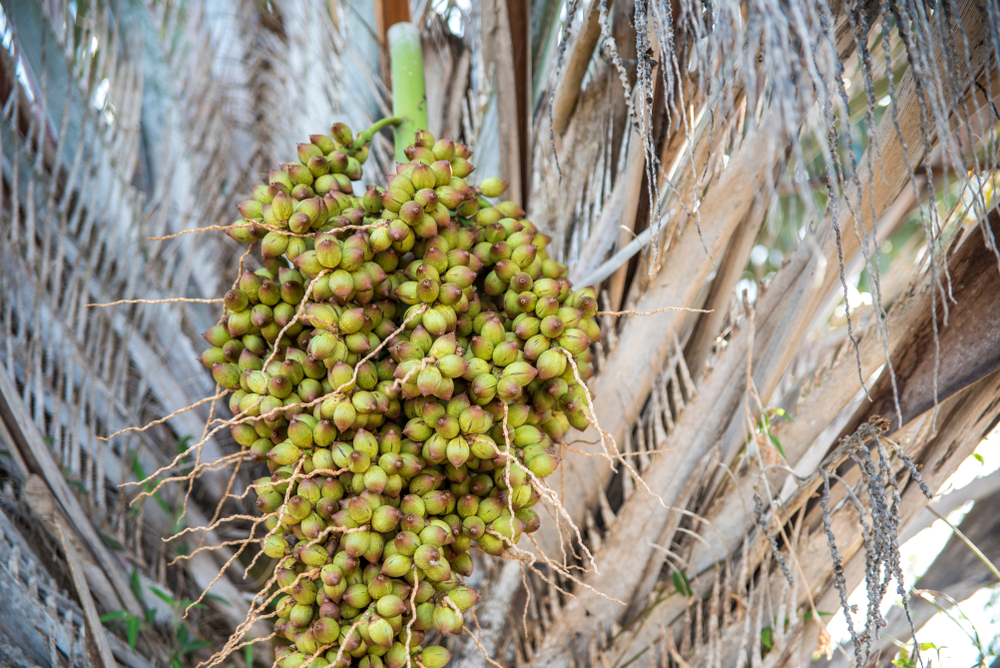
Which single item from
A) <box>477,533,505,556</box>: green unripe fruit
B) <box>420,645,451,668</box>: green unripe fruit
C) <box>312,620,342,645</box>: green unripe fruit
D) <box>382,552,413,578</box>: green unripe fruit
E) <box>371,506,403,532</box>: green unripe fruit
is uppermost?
<box>371,506,403,532</box>: green unripe fruit

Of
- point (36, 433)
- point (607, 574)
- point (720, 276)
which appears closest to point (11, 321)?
point (36, 433)

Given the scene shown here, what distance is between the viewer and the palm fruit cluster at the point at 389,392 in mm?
838

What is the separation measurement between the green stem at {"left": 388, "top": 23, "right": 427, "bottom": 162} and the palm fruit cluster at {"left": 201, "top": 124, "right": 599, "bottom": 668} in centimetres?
29

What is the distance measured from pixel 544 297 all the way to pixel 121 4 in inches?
63.0

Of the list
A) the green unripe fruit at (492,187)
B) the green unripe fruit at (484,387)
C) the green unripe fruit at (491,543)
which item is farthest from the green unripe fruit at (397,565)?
the green unripe fruit at (492,187)

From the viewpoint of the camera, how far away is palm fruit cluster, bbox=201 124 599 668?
0.84 meters

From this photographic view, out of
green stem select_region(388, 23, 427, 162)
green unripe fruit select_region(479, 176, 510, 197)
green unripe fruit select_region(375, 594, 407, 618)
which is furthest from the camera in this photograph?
green stem select_region(388, 23, 427, 162)

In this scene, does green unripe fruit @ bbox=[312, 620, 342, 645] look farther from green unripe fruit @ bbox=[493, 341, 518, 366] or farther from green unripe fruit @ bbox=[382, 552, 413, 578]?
green unripe fruit @ bbox=[493, 341, 518, 366]

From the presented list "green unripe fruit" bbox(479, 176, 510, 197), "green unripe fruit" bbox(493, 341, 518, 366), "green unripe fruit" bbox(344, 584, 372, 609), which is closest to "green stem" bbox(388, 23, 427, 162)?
"green unripe fruit" bbox(479, 176, 510, 197)

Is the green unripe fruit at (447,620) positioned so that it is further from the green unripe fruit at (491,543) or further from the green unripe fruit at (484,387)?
the green unripe fruit at (484,387)

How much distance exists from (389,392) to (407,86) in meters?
0.72

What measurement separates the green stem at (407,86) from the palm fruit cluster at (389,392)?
0.29 meters

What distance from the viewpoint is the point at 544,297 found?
92 cm

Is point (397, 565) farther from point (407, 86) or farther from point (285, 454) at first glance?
point (407, 86)
